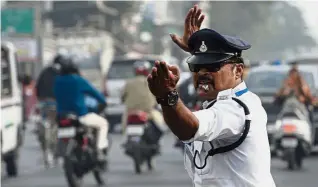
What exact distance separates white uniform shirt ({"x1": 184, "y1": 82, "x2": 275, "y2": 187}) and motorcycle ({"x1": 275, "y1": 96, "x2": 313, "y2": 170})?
10.8 meters

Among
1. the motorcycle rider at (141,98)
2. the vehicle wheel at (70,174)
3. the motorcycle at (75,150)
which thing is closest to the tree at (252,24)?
the motorcycle rider at (141,98)

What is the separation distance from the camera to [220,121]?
414 cm

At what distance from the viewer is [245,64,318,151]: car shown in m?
17.2

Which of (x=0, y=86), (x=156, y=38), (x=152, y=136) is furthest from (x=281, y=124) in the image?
(x=156, y=38)

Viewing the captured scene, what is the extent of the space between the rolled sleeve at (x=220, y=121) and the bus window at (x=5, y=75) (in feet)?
35.9

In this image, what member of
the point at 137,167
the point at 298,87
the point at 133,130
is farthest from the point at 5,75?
the point at 298,87

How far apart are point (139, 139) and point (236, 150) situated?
11129 millimetres

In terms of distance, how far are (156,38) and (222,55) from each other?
92.8m

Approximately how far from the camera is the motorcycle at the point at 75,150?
12.9m

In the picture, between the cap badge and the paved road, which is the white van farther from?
the cap badge

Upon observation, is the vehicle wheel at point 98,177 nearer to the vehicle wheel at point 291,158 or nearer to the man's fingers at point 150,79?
the vehicle wheel at point 291,158

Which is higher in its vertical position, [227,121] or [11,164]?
[227,121]

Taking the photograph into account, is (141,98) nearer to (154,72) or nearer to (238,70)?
(238,70)

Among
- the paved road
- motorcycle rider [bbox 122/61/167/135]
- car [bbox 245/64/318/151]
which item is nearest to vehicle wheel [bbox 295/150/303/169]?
the paved road
